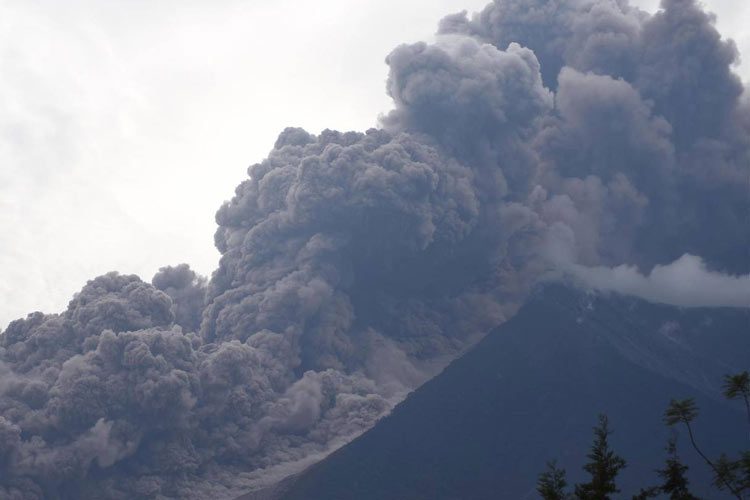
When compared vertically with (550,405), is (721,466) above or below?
below

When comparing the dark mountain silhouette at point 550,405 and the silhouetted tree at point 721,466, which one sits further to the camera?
the dark mountain silhouette at point 550,405

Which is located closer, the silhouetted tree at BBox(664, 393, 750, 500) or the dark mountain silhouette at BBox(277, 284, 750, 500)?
the silhouetted tree at BBox(664, 393, 750, 500)

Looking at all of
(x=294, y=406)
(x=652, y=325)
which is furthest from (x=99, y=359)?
(x=652, y=325)

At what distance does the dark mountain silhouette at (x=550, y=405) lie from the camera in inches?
1918

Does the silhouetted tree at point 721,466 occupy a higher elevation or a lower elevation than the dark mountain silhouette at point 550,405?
lower

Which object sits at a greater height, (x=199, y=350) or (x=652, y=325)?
(x=652, y=325)

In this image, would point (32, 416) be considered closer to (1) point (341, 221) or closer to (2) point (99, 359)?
(2) point (99, 359)

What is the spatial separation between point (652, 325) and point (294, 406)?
3058cm

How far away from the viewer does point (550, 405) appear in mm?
56281

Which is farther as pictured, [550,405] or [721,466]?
[550,405]

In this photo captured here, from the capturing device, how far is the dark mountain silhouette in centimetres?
4872

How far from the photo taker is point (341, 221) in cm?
5412

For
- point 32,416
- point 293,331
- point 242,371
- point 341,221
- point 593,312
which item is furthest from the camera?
point 593,312

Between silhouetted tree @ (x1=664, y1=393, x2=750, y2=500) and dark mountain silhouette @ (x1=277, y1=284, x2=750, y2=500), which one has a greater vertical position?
dark mountain silhouette @ (x1=277, y1=284, x2=750, y2=500)
